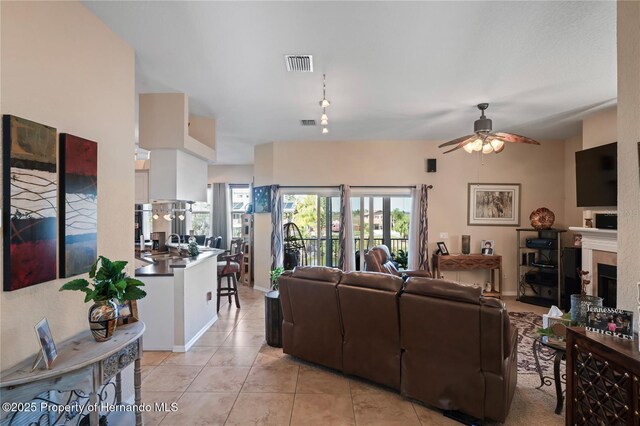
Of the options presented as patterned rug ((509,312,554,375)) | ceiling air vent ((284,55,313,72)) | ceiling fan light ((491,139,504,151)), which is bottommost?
patterned rug ((509,312,554,375))

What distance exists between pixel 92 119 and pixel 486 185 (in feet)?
19.8


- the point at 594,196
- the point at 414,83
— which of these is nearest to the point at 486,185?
the point at 594,196

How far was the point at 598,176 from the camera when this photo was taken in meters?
3.96

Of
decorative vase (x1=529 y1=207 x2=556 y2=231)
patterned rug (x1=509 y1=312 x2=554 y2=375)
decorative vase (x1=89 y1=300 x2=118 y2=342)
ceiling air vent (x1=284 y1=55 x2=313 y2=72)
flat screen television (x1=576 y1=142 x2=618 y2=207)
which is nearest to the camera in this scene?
decorative vase (x1=89 y1=300 x2=118 y2=342)

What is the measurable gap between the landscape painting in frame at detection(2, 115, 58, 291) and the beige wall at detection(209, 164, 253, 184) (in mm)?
6412

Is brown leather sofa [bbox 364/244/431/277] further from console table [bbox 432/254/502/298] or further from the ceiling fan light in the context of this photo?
the ceiling fan light

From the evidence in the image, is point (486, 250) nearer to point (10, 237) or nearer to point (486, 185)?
point (486, 185)

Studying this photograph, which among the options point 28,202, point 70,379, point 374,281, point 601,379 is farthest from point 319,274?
point 28,202

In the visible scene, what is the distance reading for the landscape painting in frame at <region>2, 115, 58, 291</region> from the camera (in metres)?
1.48

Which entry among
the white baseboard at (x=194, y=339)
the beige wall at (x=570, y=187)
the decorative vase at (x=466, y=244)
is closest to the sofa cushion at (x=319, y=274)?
the white baseboard at (x=194, y=339)

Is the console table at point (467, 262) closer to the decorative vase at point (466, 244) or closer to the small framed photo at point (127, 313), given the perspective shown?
the decorative vase at point (466, 244)

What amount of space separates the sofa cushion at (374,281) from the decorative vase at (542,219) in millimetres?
4141

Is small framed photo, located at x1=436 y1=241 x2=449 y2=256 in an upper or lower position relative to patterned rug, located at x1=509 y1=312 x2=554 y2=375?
upper

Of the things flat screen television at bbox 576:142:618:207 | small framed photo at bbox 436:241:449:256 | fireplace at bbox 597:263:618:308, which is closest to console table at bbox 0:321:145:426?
small framed photo at bbox 436:241:449:256
